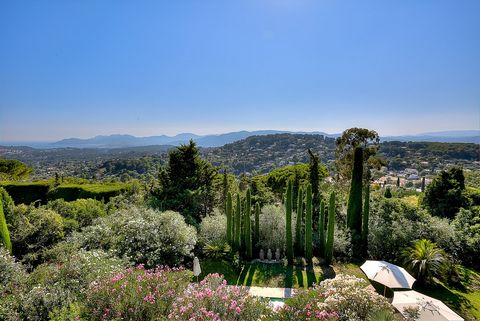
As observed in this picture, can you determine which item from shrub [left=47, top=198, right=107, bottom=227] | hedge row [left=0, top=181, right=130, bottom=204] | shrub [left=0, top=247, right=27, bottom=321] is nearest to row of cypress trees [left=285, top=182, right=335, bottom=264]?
shrub [left=0, top=247, right=27, bottom=321]

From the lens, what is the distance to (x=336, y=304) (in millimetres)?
5727

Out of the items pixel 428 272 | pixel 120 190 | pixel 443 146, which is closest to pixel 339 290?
pixel 428 272

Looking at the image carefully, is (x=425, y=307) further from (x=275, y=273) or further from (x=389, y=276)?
(x=275, y=273)

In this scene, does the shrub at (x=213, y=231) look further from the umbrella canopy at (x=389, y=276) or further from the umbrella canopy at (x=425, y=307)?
the umbrella canopy at (x=425, y=307)

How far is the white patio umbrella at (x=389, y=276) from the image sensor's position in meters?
9.40

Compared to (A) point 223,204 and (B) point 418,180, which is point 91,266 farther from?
(B) point 418,180

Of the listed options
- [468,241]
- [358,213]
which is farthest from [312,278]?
[468,241]

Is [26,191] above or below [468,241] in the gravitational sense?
above

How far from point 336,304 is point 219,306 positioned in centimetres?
246

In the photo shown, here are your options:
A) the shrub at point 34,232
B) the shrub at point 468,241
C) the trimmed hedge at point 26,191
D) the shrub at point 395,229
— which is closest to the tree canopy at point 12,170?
the trimmed hedge at point 26,191

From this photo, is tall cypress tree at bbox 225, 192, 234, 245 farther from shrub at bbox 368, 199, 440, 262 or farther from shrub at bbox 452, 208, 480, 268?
shrub at bbox 452, 208, 480, 268

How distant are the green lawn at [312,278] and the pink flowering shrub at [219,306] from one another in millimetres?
6987

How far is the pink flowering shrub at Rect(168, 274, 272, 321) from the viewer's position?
18.0 ft

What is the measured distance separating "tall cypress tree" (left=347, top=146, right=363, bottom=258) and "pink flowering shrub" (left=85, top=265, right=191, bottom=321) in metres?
12.6
